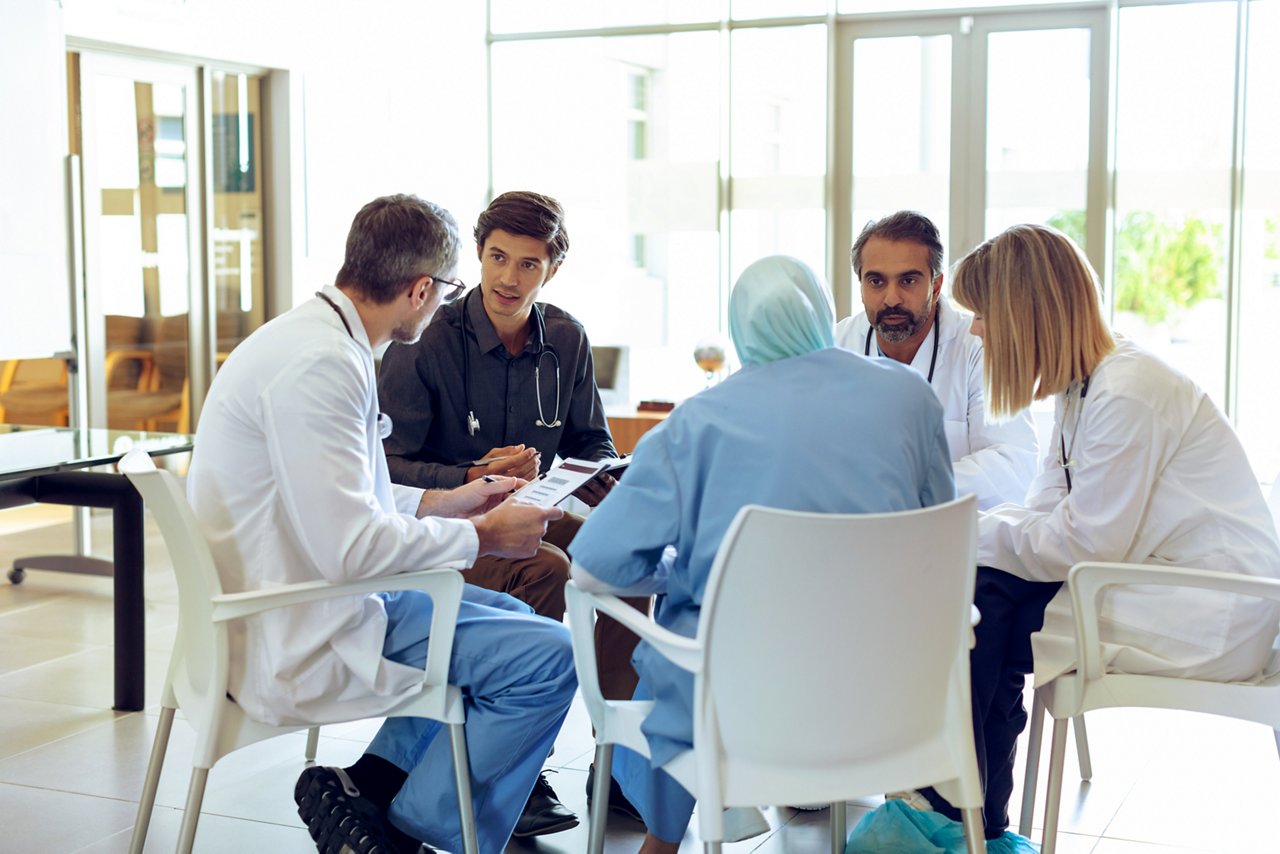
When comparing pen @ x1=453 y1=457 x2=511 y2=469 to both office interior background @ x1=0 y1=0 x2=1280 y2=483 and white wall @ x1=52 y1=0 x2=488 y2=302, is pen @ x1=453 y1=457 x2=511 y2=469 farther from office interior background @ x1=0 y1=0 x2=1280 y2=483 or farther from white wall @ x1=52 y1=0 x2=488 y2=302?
white wall @ x1=52 y1=0 x2=488 y2=302

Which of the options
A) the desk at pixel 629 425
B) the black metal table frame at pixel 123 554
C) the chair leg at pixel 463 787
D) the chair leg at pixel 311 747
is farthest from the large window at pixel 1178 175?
the chair leg at pixel 463 787

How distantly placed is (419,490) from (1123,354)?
4.36 feet

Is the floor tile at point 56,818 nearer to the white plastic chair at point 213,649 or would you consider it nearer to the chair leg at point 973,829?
the white plastic chair at point 213,649

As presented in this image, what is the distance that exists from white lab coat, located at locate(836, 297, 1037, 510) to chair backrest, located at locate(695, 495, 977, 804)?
44.4 inches

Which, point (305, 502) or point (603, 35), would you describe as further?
point (603, 35)

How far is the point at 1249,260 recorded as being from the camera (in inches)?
250

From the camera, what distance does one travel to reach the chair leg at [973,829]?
6.15 ft

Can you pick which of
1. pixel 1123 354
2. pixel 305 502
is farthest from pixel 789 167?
pixel 305 502

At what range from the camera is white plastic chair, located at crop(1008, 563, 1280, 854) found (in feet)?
6.93

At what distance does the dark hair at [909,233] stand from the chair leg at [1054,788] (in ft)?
3.88

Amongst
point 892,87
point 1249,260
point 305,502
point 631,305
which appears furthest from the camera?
point 631,305

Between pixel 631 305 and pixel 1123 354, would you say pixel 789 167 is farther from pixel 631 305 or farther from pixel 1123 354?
pixel 1123 354

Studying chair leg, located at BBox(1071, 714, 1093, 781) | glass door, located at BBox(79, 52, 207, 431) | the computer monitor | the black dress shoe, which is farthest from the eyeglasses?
the computer monitor

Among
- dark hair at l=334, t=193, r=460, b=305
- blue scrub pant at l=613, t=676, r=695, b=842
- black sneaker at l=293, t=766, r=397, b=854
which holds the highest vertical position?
dark hair at l=334, t=193, r=460, b=305
